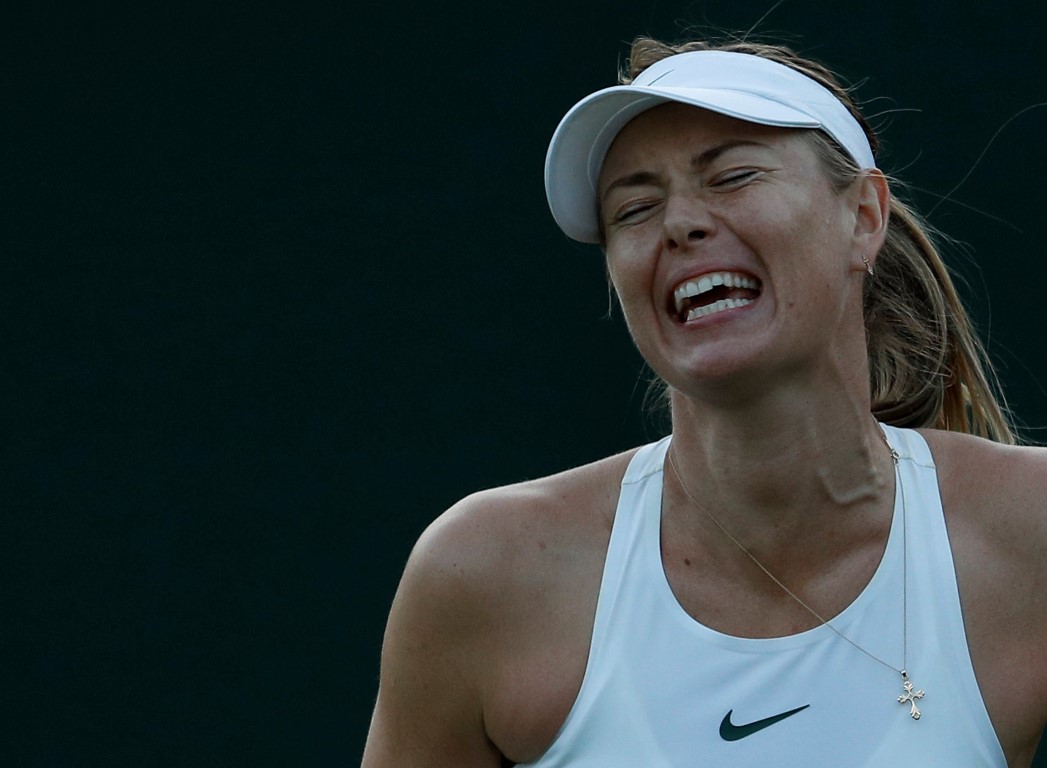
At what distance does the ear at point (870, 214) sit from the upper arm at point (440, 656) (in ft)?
1.98

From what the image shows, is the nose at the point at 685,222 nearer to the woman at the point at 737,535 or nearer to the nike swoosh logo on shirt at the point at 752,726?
the woman at the point at 737,535

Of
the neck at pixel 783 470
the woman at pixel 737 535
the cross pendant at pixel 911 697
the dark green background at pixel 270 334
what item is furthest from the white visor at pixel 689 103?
the dark green background at pixel 270 334

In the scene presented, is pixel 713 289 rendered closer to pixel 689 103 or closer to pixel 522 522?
pixel 689 103

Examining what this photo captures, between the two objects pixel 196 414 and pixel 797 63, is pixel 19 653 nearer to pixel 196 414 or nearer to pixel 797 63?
pixel 196 414

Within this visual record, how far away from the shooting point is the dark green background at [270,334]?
3104mm

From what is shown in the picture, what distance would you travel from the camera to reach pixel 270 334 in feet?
10.4

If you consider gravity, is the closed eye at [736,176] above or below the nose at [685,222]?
above

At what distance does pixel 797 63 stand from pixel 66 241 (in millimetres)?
1700

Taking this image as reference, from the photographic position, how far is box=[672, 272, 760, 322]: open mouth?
5.93 feet

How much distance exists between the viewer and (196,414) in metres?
3.14

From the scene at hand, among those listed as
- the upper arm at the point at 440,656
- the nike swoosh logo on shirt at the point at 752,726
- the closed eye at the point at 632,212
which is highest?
the closed eye at the point at 632,212

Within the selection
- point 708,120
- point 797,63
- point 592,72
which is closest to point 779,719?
point 708,120

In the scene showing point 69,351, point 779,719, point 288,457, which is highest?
point 69,351

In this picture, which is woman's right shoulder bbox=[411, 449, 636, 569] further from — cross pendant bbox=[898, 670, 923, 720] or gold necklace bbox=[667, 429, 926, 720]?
cross pendant bbox=[898, 670, 923, 720]
